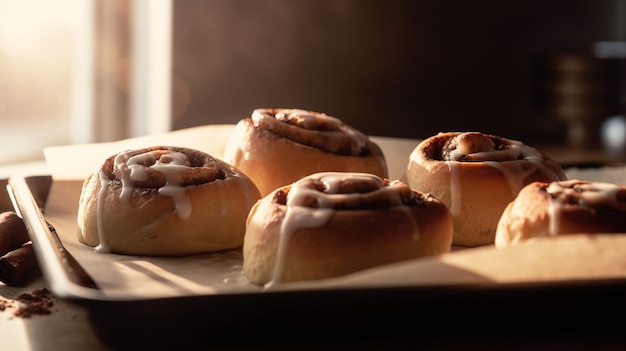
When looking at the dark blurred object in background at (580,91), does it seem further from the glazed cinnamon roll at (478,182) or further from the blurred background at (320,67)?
the glazed cinnamon roll at (478,182)

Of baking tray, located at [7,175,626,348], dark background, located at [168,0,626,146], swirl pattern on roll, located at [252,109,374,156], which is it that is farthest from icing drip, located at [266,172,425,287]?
dark background, located at [168,0,626,146]

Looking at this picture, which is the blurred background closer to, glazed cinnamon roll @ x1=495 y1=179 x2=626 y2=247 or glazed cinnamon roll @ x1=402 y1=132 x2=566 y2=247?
glazed cinnamon roll @ x1=402 y1=132 x2=566 y2=247

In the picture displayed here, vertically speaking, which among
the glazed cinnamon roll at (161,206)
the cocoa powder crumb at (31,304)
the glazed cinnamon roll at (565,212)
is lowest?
the cocoa powder crumb at (31,304)

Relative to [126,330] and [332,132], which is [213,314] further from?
[332,132]

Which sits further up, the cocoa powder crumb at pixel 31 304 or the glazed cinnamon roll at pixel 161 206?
the glazed cinnamon roll at pixel 161 206

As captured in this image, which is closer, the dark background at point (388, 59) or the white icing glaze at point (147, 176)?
the white icing glaze at point (147, 176)

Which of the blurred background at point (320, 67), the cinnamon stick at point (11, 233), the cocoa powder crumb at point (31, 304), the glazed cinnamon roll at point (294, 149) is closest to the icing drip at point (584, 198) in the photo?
the glazed cinnamon roll at point (294, 149)
